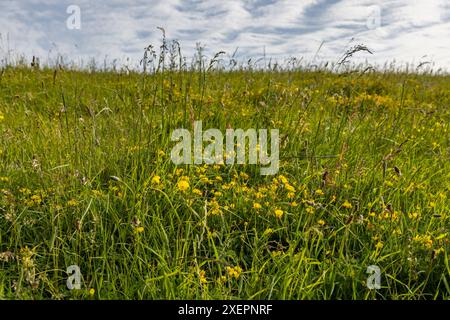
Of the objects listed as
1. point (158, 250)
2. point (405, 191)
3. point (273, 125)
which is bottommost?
point (158, 250)

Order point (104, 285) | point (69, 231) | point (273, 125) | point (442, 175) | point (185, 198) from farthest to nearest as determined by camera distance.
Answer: point (273, 125) → point (442, 175) → point (185, 198) → point (69, 231) → point (104, 285)

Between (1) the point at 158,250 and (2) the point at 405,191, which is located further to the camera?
(2) the point at 405,191

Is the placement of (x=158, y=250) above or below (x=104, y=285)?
above

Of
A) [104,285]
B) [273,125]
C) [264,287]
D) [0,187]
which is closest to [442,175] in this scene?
[273,125]

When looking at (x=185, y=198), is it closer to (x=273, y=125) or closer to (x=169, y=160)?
(x=169, y=160)

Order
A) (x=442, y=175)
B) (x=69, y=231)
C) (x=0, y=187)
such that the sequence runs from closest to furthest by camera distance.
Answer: (x=69, y=231) < (x=0, y=187) < (x=442, y=175)

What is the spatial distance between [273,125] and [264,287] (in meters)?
2.25

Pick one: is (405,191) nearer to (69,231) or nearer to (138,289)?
(138,289)

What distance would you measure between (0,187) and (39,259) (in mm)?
991

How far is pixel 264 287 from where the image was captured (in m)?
2.18

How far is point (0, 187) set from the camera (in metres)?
3.06
